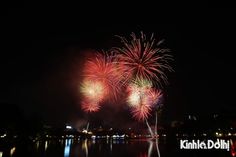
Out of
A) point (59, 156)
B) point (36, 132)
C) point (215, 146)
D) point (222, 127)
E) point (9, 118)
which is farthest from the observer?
point (222, 127)

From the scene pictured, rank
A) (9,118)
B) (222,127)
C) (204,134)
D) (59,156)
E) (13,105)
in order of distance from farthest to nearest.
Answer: (204,134) → (222,127) → (13,105) → (9,118) → (59,156)

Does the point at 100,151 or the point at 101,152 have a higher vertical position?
the point at 100,151

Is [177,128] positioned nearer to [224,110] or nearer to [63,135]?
[224,110]

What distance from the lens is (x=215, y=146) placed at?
176 ft

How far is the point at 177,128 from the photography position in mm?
166250

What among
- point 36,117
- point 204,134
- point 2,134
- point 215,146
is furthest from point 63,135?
point 215,146

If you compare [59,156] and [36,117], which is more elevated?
[36,117]

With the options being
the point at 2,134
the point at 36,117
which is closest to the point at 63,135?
the point at 36,117

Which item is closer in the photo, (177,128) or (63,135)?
(177,128)

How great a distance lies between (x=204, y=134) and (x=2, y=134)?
84296mm

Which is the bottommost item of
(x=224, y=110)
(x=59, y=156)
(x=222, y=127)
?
(x=59, y=156)

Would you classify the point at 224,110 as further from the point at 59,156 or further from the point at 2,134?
the point at 59,156

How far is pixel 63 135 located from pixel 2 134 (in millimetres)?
106727

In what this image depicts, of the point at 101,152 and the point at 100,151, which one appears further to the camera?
the point at 100,151
